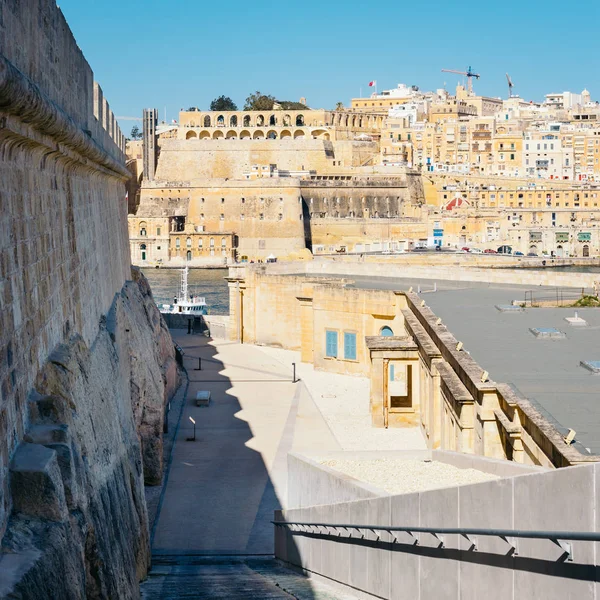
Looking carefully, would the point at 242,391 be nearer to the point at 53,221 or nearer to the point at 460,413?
the point at 460,413

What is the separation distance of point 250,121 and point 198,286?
24.2m

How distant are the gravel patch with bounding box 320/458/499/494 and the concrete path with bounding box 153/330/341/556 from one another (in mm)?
1921

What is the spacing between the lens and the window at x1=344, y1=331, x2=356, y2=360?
72.7 feet

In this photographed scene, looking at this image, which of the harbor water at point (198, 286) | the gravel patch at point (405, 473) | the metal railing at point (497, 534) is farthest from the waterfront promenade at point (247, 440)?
the harbor water at point (198, 286)

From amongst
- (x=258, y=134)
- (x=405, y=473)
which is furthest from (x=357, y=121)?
(x=405, y=473)

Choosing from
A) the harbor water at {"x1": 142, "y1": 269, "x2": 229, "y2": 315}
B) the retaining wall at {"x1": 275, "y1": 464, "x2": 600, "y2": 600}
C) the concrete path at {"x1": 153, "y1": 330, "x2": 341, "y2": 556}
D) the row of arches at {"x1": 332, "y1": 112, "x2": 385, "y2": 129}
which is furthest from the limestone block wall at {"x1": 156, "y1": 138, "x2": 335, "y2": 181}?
the retaining wall at {"x1": 275, "y1": 464, "x2": 600, "y2": 600}

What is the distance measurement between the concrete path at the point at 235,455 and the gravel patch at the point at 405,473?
1921 millimetres

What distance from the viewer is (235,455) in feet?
49.2

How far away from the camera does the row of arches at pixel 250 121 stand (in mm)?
74875

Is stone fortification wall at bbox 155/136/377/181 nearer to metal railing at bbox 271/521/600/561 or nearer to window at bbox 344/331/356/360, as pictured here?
window at bbox 344/331/356/360

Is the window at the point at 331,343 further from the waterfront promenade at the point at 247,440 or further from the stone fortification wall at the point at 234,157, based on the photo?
the stone fortification wall at the point at 234,157

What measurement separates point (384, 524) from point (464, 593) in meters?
1.40

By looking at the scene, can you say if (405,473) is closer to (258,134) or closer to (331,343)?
(331,343)

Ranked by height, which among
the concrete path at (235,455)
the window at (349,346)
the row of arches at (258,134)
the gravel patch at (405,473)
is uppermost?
the row of arches at (258,134)
